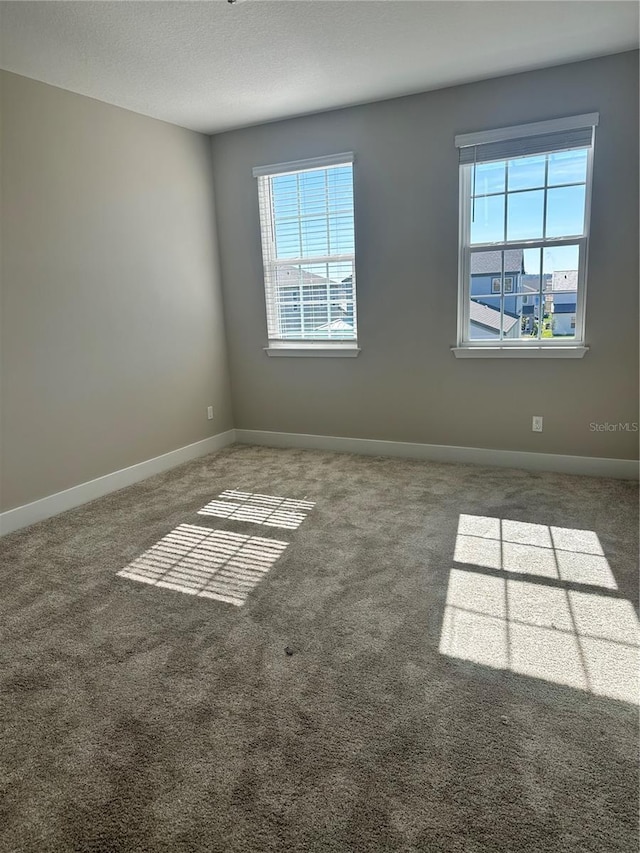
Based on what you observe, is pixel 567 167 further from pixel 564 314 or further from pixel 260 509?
pixel 260 509

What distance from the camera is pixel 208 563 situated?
280 cm

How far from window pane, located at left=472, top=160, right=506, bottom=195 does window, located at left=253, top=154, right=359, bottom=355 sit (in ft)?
3.21

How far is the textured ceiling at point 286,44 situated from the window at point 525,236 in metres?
0.46

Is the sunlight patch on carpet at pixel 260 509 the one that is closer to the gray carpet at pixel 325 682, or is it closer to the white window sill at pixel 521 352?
the gray carpet at pixel 325 682

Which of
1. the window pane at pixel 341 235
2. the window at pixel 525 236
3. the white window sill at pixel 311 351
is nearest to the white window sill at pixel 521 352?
the window at pixel 525 236

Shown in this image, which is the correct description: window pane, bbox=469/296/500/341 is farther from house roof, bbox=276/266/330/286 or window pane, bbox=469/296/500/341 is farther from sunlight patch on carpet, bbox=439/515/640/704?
sunlight patch on carpet, bbox=439/515/640/704

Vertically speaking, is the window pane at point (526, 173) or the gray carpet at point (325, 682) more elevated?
the window pane at point (526, 173)

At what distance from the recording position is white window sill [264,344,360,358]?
14.8ft

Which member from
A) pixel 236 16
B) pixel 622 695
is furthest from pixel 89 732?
pixel 236 16

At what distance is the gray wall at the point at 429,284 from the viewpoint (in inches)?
137

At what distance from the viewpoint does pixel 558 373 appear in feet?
12.6

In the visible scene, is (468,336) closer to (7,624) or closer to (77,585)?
(77,585)

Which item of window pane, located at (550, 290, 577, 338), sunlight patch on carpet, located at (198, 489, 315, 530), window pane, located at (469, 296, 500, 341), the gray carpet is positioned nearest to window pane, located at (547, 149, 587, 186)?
window pane, located at (550, 290, 577, 338)

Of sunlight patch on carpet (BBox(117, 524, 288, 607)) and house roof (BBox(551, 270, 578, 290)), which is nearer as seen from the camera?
sunlight patch on carpet (BBox(117, 524, 288, 607))
